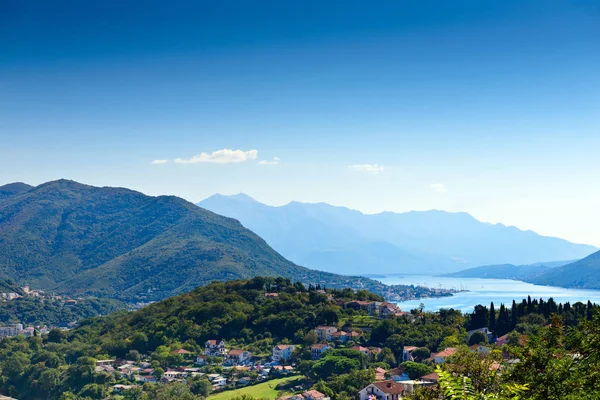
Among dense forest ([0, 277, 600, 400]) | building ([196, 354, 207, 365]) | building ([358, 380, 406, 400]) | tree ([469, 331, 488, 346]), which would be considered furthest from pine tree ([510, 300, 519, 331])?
building ([196, 354, 207, 365])

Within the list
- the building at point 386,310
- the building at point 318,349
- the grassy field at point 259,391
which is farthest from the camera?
the building at point 386,310

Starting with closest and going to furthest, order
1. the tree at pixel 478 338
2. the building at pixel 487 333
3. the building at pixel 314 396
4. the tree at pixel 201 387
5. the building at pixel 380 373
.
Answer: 1. the building at pixel 314 396
2. the building at pixel 380 373
3. the tree at pixel 201 387
4. the tree at pixel 478 338
5. the building at pixel 487 333

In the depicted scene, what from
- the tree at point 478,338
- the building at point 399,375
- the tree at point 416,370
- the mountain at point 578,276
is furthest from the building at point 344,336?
the mountain at point 578,276

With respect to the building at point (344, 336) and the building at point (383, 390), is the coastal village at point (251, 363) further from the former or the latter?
the building at point (383, 390)

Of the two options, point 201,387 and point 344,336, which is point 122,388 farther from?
point 344,336

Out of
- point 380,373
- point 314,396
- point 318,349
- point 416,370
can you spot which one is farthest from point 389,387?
point 318,349
